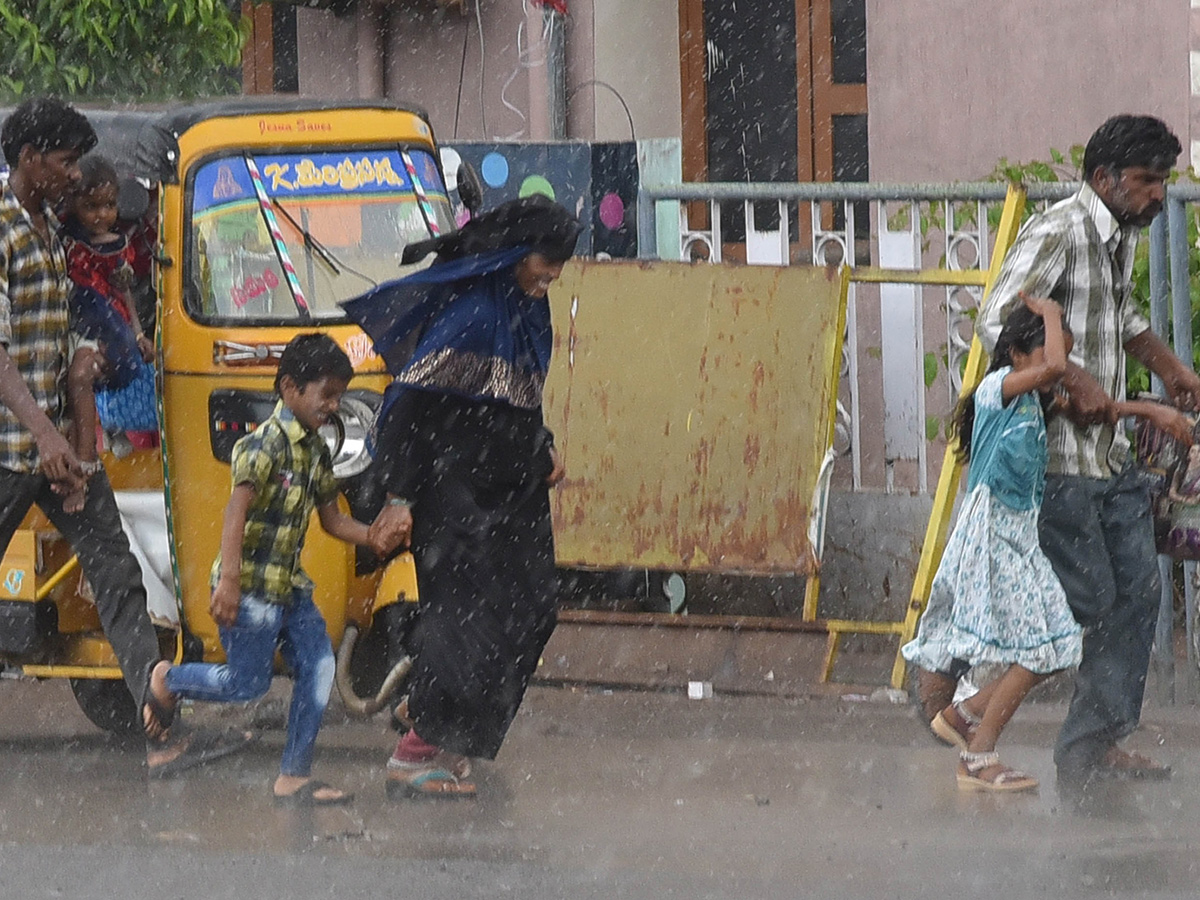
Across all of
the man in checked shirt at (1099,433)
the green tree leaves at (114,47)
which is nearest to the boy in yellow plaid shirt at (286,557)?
the man in checked shirt at (1099,433)

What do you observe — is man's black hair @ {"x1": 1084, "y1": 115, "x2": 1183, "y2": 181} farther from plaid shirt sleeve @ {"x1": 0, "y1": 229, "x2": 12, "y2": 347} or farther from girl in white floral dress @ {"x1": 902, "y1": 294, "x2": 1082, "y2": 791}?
plaid shirt sleeve @ {"x1": 0, "y1": 229, "x2": 12, "y2": 347}

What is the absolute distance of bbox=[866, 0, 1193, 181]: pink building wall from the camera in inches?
376

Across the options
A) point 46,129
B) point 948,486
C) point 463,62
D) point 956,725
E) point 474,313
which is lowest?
point 956,725

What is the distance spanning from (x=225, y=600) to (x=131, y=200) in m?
1.45

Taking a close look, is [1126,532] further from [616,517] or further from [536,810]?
[616,517]

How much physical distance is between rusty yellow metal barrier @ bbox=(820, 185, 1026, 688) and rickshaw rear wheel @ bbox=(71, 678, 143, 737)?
2.36m

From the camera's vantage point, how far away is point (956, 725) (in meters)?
5.86

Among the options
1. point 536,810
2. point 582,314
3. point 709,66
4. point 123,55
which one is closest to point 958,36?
point 709,66

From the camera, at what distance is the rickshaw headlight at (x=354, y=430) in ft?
21.0

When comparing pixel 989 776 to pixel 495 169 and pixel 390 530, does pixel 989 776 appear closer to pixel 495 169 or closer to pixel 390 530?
pixel 390 530

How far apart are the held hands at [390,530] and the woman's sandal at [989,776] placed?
1.64 metres

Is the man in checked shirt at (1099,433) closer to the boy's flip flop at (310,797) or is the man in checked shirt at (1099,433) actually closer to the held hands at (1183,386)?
the held hands at (1183,386)

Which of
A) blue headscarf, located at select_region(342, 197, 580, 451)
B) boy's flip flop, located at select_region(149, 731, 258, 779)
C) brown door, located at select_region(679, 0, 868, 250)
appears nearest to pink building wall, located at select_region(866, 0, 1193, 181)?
brown door, located at select_region(679, 0, 868, 250)

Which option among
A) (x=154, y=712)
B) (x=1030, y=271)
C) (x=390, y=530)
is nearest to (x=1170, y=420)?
(x=1030, y=271)
